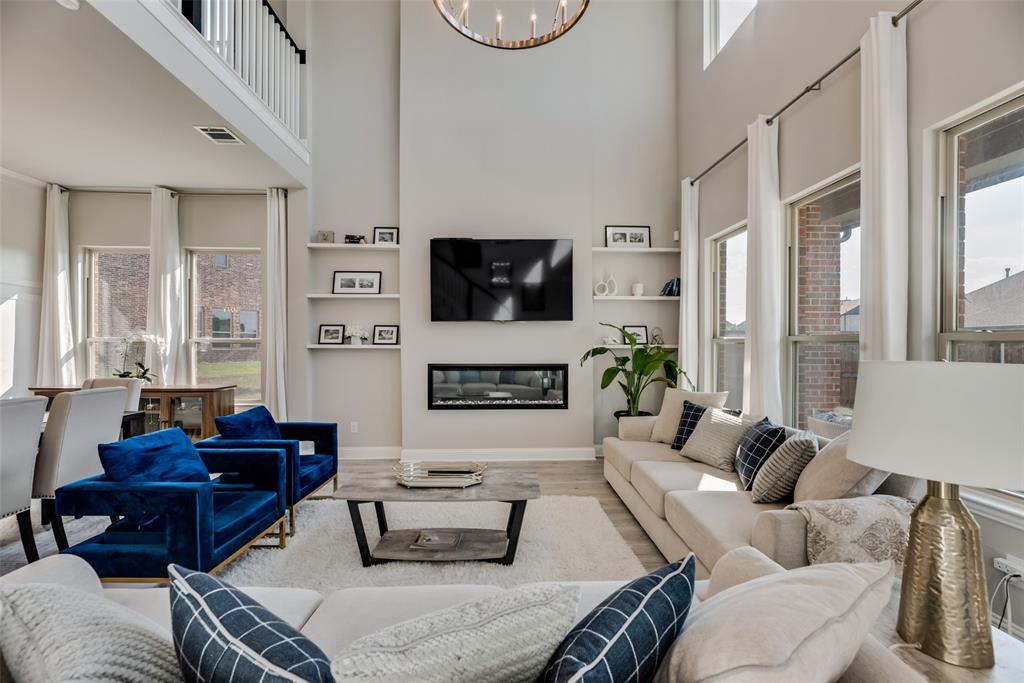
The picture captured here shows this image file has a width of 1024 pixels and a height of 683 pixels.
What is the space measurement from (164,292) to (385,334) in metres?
2.27

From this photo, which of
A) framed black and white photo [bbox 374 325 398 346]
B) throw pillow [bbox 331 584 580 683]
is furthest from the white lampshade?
framed black and white photo [bbox 374 325 398 346]

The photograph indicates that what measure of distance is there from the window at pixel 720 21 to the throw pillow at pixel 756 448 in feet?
11.5

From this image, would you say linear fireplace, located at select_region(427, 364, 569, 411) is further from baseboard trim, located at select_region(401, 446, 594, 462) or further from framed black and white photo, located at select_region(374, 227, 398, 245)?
framed black and white photo, located at select_region(374, 227, 398, 245)

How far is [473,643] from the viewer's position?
2.25ft

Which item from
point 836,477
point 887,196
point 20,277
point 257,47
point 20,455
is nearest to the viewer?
point 836,477

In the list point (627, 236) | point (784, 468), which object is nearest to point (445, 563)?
point (784, 468)

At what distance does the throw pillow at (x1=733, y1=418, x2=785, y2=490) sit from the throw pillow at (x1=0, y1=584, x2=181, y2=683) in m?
2.56

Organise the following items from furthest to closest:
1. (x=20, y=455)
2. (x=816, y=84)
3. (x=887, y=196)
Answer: (x=816, y=84) < (x=20, y=455) < (x=887, y=196)

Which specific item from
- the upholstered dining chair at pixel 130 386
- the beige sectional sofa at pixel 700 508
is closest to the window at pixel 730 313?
the beige sectional sofa at pixel 700 508

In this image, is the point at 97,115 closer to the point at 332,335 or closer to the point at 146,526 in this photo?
the point at 332,335

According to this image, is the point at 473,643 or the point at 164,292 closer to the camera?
the point at 473,643

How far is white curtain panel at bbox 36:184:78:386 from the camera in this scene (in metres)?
5.12

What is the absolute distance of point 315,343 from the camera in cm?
534

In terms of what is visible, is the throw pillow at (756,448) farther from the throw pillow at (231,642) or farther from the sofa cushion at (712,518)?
the throw pillow at (231,642)
